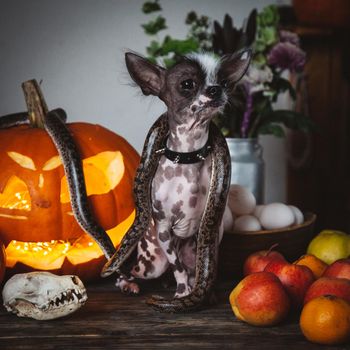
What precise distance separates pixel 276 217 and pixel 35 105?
23.1 inches

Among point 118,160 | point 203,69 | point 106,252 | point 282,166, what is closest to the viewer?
point 203,69

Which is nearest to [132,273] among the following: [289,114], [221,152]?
[221,152]

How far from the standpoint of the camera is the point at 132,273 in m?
1.24

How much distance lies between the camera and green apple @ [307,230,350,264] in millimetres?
1310

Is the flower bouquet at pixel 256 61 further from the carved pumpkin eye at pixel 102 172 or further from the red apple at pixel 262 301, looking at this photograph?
the red apple at pixel 262 301

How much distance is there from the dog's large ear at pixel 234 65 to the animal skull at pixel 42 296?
17.8 inches

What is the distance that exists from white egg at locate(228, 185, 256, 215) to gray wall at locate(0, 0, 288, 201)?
2.95ft

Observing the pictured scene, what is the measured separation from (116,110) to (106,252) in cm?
123

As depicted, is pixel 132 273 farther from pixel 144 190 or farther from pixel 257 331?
pixel 257 331

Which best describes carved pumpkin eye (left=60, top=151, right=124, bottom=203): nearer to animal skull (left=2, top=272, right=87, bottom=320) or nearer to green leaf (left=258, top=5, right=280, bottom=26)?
animal skull (left=2, top=272, right=87, bottom=320)

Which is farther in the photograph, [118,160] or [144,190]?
[118,160]

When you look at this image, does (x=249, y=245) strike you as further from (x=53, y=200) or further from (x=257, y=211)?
(x=53, y=200)

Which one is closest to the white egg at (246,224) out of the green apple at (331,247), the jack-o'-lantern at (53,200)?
the green apple at (331,247)

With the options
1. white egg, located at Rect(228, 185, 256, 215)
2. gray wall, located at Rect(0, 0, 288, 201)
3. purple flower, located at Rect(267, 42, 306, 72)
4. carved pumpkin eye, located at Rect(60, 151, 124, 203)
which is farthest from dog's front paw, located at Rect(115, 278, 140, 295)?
gray wall, located at Rect(0, 0, 288, 201)
